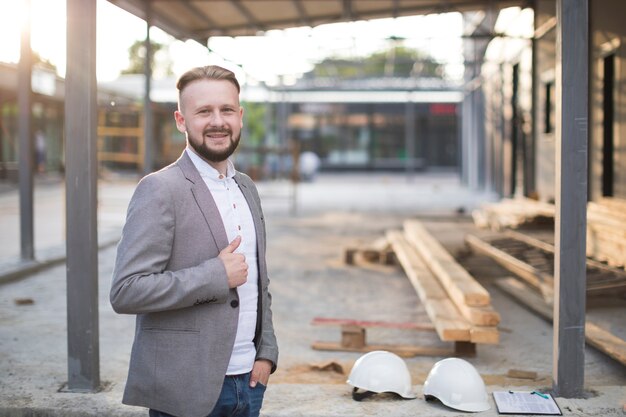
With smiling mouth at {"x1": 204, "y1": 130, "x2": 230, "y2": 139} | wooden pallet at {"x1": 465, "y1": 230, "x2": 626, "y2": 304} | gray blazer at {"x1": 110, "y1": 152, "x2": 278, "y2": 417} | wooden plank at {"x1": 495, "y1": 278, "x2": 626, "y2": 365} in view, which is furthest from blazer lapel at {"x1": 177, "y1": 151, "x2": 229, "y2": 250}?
wooden pallet at {"x1": 465, "y1": 230, "x2": 626, "y2": 304}

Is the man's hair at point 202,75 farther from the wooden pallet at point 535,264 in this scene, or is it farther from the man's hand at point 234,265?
the wooden pallet at point 535,264

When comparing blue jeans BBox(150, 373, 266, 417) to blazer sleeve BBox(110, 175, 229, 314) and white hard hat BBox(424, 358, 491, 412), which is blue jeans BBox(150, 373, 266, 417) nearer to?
blazer sleeve BBox(110, 175, 229, 314)

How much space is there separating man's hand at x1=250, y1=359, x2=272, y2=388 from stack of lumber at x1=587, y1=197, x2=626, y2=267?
5.66 meters

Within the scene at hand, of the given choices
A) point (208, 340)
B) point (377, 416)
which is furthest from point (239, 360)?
point (377, 416)

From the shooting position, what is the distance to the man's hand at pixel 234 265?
254 centimetres

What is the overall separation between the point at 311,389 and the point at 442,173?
36.6 metres

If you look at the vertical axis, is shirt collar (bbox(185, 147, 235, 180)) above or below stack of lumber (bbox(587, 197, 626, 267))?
above

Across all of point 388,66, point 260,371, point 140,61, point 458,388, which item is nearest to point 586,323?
point 458,388

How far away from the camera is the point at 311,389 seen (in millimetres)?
4676

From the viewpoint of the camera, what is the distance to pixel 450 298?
6.58 metres

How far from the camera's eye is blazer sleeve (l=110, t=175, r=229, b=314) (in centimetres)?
247

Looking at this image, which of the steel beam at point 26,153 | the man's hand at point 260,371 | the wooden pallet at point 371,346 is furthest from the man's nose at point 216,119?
the steel beam at point 26,153

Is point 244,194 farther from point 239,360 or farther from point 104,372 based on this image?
point 104,372

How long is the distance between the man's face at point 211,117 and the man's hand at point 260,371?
0.73m
